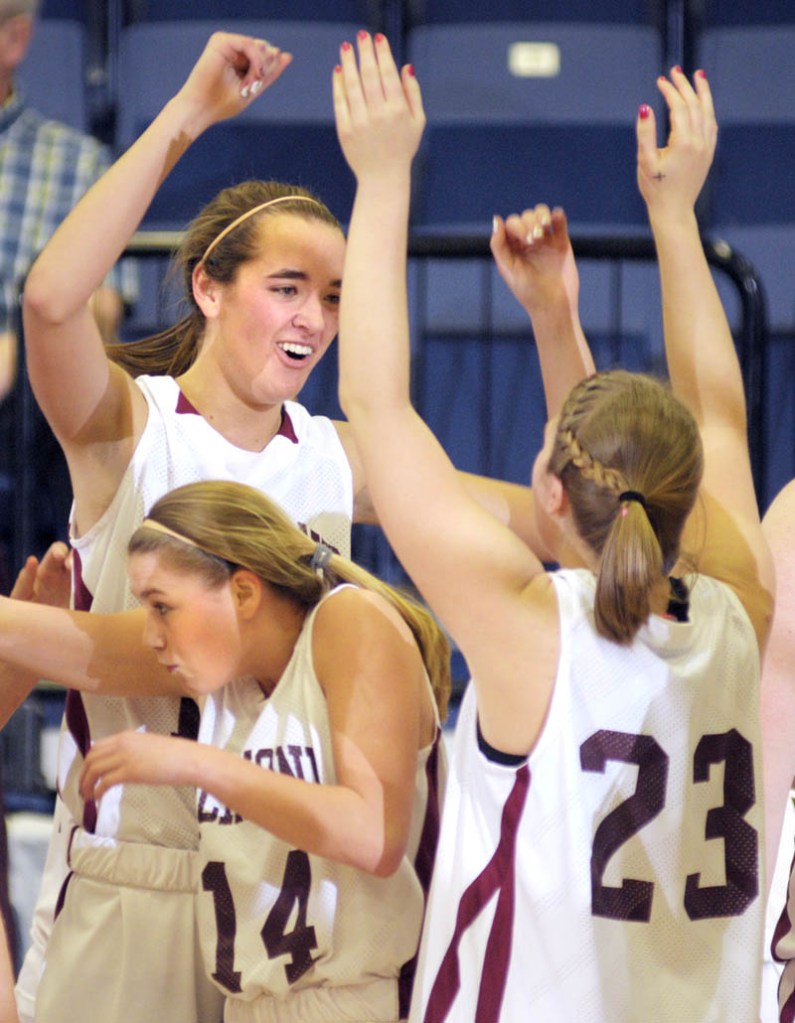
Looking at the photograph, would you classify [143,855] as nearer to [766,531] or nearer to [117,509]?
[117,509]

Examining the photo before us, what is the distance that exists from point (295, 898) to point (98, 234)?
0.86 meters

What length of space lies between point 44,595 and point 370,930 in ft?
2.51

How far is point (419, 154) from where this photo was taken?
4.33m

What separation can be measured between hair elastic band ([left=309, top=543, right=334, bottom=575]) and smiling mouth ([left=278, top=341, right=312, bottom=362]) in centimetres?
38

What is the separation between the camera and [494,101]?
438 cm

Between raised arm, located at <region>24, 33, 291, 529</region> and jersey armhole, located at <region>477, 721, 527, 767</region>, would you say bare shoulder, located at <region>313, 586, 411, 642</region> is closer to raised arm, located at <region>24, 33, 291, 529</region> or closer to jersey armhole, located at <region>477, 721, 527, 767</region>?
jersey armhole, located at <region>477, 721, 527, 767</region>

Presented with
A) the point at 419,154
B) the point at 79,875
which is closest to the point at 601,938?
the point at 79,875

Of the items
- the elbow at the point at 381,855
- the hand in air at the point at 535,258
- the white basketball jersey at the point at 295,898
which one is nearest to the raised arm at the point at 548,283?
the hand in air at the point at 535,258

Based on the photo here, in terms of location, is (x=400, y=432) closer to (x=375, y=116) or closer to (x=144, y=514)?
(x=375, y=116)

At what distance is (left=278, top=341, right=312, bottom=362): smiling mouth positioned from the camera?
83.7 inches

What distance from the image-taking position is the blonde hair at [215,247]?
7.17 ft

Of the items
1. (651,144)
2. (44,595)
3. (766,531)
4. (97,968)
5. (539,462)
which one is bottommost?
(97,968)

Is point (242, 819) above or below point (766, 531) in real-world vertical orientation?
below

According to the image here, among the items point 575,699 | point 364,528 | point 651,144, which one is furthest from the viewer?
point 364,528
